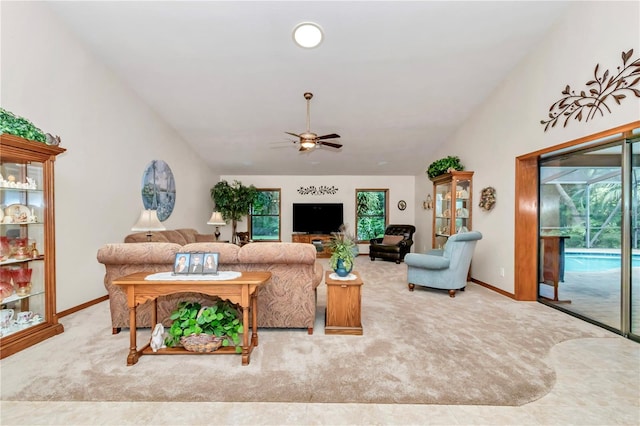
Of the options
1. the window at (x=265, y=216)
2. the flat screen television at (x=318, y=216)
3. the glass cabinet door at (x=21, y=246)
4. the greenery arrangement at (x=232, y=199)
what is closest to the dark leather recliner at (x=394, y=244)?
the flat screen television at (x=318, y=216)

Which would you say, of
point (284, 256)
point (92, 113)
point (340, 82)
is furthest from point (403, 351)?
point (92, 113)

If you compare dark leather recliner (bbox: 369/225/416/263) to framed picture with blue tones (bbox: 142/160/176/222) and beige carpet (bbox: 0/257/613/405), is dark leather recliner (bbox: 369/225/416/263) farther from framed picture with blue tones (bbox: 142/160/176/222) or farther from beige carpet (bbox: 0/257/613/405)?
framed picture with blue tones (bbox: 142/160/176/222)

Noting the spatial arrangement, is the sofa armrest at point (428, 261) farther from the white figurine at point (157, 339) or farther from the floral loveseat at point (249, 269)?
the white figurine at point (157, 339)

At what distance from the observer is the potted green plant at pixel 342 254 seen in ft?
10.5

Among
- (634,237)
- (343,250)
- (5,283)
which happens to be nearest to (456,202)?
(634,237)

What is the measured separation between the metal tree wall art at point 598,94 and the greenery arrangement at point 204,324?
4238 millimetres

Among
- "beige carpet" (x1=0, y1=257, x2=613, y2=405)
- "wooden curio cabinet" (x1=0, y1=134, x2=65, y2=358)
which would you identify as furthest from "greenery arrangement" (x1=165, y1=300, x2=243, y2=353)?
"wooden curio cabinet" (x1=0, y1=134, x2=65, y2=358)

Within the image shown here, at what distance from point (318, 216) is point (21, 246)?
657 cm

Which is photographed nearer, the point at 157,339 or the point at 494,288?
the point at 157,339

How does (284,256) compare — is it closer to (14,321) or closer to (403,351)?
(403,351)

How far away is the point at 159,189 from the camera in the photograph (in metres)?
5.65

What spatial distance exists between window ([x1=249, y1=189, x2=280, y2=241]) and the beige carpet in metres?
5.74

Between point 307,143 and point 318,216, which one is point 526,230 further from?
point 318,216

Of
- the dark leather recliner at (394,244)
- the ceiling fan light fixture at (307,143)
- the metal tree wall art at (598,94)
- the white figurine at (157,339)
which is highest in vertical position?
the metal tree wall art at (598,94)
